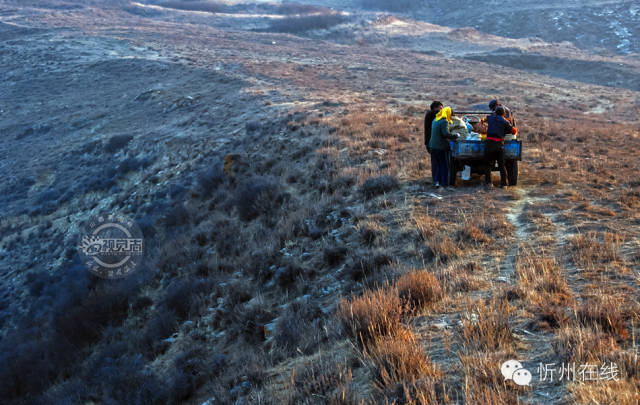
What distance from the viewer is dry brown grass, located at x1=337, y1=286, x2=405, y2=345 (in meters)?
4.03

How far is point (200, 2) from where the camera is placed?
89.0m

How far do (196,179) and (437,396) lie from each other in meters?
13.2

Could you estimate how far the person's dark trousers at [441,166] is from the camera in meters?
8.75

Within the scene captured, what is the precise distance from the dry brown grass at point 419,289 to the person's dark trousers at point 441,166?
14.3 ft

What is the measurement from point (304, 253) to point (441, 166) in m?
3.66

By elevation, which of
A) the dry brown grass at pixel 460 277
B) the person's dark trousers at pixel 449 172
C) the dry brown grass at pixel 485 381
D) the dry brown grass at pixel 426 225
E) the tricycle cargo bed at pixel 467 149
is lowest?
the dry brown grass at pixel 460 277

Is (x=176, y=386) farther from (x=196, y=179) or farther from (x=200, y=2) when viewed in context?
(x=200, y=2)

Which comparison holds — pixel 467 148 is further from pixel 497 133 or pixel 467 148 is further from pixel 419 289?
pixel 419 289

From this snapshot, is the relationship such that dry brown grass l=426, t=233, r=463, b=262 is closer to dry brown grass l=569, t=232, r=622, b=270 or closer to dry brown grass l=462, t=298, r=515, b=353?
dry brown grass l=569, t=232, r=622, b=270

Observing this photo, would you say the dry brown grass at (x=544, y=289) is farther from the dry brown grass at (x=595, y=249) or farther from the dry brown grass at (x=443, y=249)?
the dry brown grass at (x=443, y=249)

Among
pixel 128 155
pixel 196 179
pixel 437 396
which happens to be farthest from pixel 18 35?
pixel 437 396

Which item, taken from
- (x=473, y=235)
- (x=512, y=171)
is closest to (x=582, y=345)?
(x=473, y=235)

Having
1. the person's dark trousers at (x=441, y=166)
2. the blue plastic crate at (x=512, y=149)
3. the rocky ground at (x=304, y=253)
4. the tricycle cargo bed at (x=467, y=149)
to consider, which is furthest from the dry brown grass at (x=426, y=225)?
the blue plastic crate at (x=512, y=149)

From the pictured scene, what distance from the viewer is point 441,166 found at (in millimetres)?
8797
